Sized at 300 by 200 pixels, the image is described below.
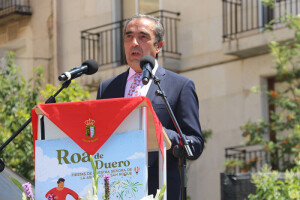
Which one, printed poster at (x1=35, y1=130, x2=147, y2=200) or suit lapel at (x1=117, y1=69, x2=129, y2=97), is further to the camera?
suit lapel at (x1=117, y1=69, x2=129, y2=97)

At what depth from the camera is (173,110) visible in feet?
16.2

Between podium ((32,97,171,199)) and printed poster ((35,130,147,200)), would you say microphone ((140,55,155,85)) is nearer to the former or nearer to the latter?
podium ((32,97,171,199))

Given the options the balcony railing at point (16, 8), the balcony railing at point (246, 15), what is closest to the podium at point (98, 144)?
the balcony railing at point (246, 15)

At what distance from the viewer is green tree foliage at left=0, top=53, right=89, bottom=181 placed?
10984 millimetres

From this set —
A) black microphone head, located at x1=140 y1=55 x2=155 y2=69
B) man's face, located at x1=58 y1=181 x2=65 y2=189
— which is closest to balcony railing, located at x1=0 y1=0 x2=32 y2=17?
black microphone head, located at x1=140 y1=55 x2=155 y2=69

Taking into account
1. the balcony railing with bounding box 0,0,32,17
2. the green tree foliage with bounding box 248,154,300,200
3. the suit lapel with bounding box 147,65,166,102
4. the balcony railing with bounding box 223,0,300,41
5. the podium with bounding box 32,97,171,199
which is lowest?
the green tree foliage with bounding box 248,154,300,200

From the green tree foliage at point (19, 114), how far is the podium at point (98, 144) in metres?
6.21

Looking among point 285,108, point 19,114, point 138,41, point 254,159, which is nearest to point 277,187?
point 138,41

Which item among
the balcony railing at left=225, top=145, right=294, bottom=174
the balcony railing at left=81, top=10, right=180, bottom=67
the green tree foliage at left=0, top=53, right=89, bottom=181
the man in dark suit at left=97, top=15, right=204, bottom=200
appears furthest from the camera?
the balcony railing at left=81, top=10, right=180, bottom=67

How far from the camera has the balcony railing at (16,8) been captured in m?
20.2

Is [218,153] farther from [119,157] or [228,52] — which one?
[119,157]

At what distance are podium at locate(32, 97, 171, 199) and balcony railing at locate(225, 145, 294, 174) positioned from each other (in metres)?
9.11

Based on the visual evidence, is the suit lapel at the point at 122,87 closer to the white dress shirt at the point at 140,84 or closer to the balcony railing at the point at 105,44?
the white dress shirt at the point at 140,84

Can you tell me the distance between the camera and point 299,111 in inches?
507
